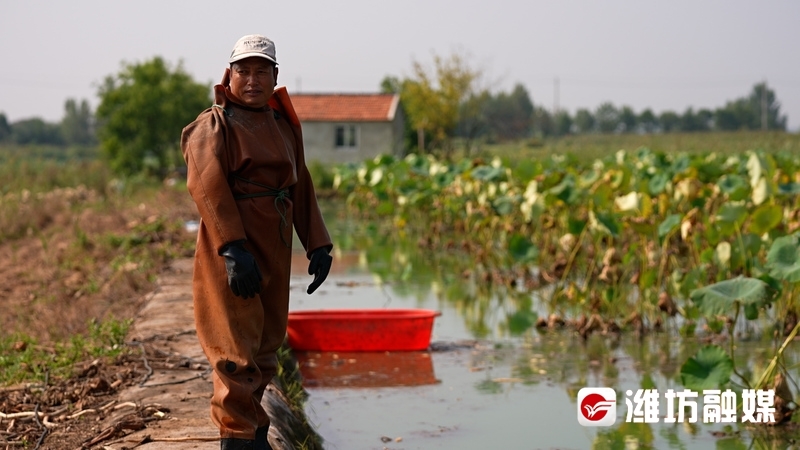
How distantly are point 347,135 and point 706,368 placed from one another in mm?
35893

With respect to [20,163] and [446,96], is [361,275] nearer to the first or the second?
[20,163]

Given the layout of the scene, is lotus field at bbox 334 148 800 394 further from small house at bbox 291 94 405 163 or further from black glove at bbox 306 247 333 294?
small house at bbox 291 94 405 163

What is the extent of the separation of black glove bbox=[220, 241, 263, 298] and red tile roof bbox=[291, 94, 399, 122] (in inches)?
1461

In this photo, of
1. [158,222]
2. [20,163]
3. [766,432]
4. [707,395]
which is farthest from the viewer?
[20,163]

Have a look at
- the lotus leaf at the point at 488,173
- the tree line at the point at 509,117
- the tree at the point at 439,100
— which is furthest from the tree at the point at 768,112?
the lotus leaf at the point at 488,173

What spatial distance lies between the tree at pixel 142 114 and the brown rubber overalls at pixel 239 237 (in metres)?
26.2

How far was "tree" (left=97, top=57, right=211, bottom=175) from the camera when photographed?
99.7 ft

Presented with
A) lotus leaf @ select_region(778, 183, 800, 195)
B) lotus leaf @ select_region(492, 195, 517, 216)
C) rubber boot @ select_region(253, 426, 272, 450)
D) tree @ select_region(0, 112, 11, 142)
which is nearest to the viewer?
rubber boot @ select_region(253, 426, 272, 450)

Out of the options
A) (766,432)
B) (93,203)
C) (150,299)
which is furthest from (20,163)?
(766,432)

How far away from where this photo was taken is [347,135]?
4181 centimetres

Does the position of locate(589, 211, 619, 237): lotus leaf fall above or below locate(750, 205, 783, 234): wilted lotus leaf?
below

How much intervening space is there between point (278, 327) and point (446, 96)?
123 ft

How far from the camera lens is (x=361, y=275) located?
43.5ft

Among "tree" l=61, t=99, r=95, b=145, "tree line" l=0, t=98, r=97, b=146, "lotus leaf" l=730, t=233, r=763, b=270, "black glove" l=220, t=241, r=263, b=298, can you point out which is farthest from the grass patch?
"tree" l=61, t=99, r=95, b=145
